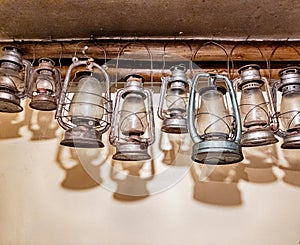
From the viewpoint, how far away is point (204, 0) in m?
1.18

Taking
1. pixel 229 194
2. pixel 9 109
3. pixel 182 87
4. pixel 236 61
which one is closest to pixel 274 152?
pixel 229 194

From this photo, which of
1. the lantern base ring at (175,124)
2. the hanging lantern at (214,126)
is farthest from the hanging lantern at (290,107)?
the lantern base ring at (175,124)

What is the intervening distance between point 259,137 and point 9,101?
0.94 meters

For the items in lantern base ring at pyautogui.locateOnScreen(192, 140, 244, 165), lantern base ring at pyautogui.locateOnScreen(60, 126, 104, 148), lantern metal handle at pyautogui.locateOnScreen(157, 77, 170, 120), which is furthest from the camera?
lantern metal handle at pyautogui.locateOnScreen(157, 77, 170, 120)

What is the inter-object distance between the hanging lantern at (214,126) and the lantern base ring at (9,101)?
688 millimetres

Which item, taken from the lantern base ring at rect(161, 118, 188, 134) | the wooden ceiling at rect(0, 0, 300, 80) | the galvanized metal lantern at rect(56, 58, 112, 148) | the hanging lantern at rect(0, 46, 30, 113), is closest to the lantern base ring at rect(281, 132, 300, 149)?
the lantern base ring at rect(161, 118, 188, 134)

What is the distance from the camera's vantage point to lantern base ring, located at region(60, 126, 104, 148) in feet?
3.55

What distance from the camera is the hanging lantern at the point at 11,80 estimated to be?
1207 millimetres

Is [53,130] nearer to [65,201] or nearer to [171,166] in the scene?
[65,201]

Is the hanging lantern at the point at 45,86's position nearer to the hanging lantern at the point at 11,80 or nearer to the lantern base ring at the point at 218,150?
the hanging lantern at the point at 11,80

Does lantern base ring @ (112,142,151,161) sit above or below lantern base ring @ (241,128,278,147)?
below

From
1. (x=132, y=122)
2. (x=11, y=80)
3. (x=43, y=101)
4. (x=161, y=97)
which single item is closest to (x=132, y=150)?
(x=132, y=122)

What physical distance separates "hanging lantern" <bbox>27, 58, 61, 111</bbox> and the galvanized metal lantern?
0.48 ft

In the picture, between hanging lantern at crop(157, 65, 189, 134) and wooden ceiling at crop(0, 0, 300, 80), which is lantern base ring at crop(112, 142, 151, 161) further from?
wooden ceiling at crop(0, 0, 300, 80)
